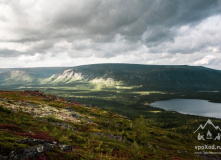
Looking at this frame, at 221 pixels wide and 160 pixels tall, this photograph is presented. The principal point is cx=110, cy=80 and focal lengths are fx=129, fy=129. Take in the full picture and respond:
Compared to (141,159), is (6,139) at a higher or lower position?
higher

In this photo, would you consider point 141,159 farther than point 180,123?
No

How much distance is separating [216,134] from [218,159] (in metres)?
108

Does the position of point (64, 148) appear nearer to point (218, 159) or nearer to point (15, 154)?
point (15, 154)

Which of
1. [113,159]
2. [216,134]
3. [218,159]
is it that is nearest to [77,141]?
→ [113,159]

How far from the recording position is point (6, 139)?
61.5 feet

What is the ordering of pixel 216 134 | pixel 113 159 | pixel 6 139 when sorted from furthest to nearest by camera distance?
pixel 216 134
pixel 113 159
pixel 6 139

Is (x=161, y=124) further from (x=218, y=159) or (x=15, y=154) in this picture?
(x=15, y=154)

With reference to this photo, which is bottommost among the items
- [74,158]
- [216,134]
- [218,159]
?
[216,134]

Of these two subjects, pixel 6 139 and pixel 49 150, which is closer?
pixel 6 139

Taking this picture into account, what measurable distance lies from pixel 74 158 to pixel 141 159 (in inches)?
885

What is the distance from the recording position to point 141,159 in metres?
35.5

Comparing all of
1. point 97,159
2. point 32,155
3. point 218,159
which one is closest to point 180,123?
point 218,159

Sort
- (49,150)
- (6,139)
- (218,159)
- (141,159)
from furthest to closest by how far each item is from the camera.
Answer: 1. (218,159)
2. (141,159)
3. (49,150)
4. (6,139)

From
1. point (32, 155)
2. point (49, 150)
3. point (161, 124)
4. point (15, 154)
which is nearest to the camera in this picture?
point (15, 154)
